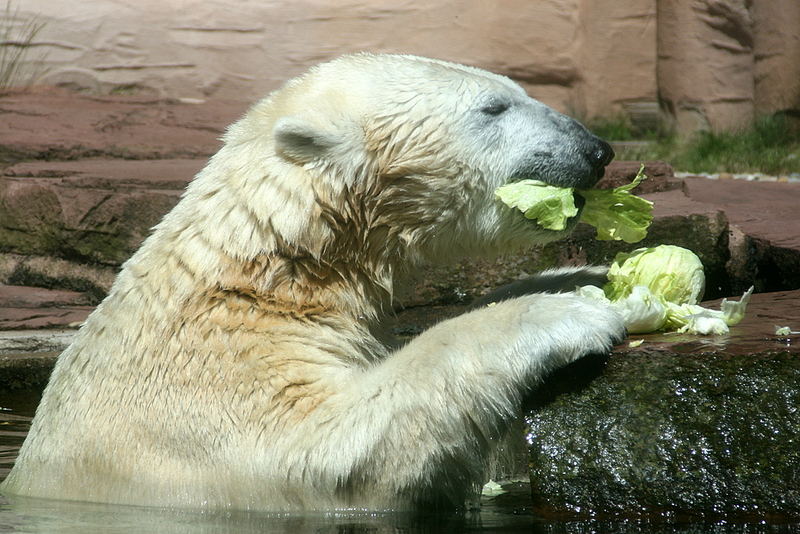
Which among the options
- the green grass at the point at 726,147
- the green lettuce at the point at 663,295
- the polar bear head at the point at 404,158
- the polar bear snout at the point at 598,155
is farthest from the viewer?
the green grass at the point at 726,147

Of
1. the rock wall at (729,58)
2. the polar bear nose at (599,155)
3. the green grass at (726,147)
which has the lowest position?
the green grass at (726,147)

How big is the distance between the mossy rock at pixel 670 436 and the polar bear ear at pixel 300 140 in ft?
2.87

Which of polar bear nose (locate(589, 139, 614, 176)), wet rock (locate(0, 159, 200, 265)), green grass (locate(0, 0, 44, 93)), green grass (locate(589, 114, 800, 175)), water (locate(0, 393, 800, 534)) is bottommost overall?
green grass (locate(589, 114, 800, 175))

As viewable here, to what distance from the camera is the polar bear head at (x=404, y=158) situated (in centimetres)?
290

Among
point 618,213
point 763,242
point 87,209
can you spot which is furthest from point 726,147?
point 618,213

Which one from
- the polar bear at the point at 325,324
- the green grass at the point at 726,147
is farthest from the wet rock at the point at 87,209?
the green grass at the point at 726,147

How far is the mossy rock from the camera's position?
8.17 feet

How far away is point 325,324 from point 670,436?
95 cm

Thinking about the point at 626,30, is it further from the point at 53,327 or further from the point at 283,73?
the point at 53,327

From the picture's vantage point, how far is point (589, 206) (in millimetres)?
3184

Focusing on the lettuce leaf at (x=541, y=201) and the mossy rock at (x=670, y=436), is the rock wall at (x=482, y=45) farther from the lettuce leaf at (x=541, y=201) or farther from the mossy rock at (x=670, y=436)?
the mossy rock at (x=670, y=436)

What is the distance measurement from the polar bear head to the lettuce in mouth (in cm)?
4

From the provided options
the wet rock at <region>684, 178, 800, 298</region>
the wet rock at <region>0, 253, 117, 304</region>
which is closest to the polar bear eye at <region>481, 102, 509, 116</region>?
the wet rock at <region>684, 178, 800, 298</region>

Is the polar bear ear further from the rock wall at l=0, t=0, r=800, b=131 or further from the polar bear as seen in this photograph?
the rock wall at l=0, t=0, r=800, b=131
